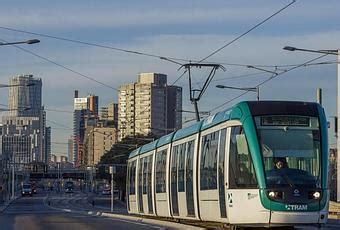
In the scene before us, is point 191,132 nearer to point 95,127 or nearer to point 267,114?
point 267,114

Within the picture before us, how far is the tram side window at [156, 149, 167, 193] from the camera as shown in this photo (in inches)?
1334

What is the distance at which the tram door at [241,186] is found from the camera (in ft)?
70.7

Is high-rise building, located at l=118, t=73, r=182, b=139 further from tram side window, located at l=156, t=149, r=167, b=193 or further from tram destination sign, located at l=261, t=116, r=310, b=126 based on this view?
tram destination sign, located at l=261, t=116, r=310, b=126

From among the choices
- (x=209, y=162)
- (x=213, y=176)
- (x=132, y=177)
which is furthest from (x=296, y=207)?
(x=132, y=177)

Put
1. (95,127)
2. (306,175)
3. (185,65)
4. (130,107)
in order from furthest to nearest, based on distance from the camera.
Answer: (95,127)
(130,107)
(185,65)
(306,175)

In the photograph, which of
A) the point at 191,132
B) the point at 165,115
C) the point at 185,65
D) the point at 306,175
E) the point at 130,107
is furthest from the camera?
the point at 130,107

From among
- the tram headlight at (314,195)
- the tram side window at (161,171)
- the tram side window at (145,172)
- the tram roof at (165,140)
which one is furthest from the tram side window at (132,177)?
the tram headlight at (314,195)

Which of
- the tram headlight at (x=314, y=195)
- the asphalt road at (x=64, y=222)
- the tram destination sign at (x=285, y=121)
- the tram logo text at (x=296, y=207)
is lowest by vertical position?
the asphalt road at (x=64, y=222)

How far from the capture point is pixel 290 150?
21.8 metres

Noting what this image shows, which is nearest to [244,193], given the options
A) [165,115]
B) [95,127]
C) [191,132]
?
[191,132]

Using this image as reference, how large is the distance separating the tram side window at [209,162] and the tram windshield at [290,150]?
261cm

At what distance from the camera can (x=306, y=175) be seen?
2169cm

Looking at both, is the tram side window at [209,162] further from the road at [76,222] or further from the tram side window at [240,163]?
the road at [76,222]

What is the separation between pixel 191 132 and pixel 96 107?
413 feet
